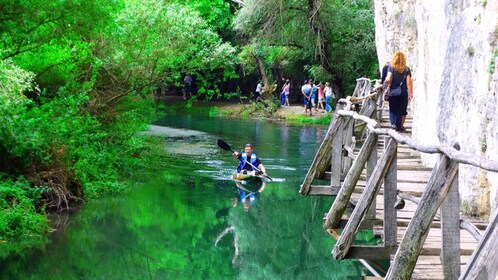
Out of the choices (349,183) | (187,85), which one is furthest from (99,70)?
(187,85)

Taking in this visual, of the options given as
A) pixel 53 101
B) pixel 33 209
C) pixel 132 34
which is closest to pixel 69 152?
pixel 53 101

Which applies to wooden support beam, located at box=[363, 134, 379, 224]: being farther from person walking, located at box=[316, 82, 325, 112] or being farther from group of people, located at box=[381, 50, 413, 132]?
person walking, located at box=[316, 82, 325, 112]

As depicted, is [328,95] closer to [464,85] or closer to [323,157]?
[323,157]

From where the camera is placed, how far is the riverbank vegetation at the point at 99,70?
14.6 metres

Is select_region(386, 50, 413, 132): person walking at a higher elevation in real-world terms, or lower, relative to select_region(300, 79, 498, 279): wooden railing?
higher

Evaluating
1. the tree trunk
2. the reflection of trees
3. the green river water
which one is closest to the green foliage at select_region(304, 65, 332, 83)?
the tree trunk

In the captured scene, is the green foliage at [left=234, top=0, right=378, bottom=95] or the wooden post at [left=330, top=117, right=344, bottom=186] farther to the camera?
the green foliage at [left=234, top=0, right=378, bottom=95]

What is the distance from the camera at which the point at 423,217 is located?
6516 millimetres

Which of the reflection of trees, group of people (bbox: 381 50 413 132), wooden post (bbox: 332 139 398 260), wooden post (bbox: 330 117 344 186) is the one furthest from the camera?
the reflection of trees

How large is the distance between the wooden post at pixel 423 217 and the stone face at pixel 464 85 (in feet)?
5.97

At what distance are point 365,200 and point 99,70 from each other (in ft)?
53.8

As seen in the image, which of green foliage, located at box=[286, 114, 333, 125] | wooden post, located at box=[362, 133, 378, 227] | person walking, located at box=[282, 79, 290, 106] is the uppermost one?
wooden post, located at box=[362, 133, 378, 227]

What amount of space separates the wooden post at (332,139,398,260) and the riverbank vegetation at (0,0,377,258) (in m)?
7.58

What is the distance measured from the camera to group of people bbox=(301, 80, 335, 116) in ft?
129
